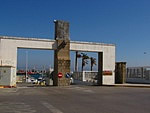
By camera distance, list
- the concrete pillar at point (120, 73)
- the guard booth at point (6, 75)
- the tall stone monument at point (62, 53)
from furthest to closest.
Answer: the concrete pillar at point (120, 73) → the tall stone monument at point (62, 53) → the guard booth at point (6, 75)

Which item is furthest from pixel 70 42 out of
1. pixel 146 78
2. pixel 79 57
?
pixel 79 57

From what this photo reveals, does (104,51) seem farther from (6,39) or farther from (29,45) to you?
(6,39)

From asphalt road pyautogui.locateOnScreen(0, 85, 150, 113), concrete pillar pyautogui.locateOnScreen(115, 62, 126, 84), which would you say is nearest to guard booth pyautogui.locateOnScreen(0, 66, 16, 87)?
asphalt road pyautogui.locateOnScreen(0, 85, 150, 113)

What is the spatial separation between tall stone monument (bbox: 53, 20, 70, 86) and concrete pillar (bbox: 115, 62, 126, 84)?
844cm

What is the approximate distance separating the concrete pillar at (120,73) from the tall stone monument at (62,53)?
27.7ft

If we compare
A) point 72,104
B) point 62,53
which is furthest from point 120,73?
point 72,104

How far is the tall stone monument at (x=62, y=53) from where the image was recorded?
31.4 metres

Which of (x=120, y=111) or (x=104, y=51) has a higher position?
(x=104, y=51)

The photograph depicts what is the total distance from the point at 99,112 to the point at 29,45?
20415 mm

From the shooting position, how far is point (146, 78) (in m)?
42.1

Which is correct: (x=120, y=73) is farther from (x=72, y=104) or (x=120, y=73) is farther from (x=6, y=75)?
(x=72, y=104)

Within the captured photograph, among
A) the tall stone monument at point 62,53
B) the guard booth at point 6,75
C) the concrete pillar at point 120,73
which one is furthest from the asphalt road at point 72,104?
the concrete pillar at point 120,73

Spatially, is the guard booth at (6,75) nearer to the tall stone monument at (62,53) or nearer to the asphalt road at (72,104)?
the tall stone monument at (62,53)

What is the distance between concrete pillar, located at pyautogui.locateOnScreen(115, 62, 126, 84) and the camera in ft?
120
